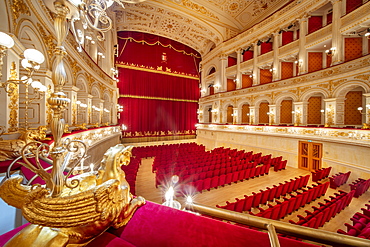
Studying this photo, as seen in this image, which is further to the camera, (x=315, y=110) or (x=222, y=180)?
(x=315, y=110)

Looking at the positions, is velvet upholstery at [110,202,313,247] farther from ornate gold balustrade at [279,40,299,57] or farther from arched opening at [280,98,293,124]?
arched opening at [280,98,293,124]

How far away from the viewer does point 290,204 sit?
13.2 feet

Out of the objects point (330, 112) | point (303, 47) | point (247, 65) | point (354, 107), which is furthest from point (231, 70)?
point (354, 107)

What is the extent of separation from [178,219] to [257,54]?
15487mm

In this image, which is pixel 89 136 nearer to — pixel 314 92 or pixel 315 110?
pixel 314 92

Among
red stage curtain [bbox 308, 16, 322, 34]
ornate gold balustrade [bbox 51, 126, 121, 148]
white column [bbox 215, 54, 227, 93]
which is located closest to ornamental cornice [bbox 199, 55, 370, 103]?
white column [bbox 215, 54, 227, 93]

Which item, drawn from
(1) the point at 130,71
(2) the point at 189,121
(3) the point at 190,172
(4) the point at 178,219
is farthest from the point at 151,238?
(2) the point at 189,121

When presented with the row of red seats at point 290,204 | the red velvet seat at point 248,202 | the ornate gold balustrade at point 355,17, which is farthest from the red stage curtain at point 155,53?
the row of red seats at point 290,204

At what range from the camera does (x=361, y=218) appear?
3242 millimetres

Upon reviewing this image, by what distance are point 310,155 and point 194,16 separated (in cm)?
1478

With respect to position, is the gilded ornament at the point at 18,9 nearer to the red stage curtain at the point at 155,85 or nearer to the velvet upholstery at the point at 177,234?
the velvet upholstery at the point at 177,234

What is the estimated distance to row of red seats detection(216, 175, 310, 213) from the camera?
12.6ft

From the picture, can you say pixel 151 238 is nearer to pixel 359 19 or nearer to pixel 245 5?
pixel 359 19

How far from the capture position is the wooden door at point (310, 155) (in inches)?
343
